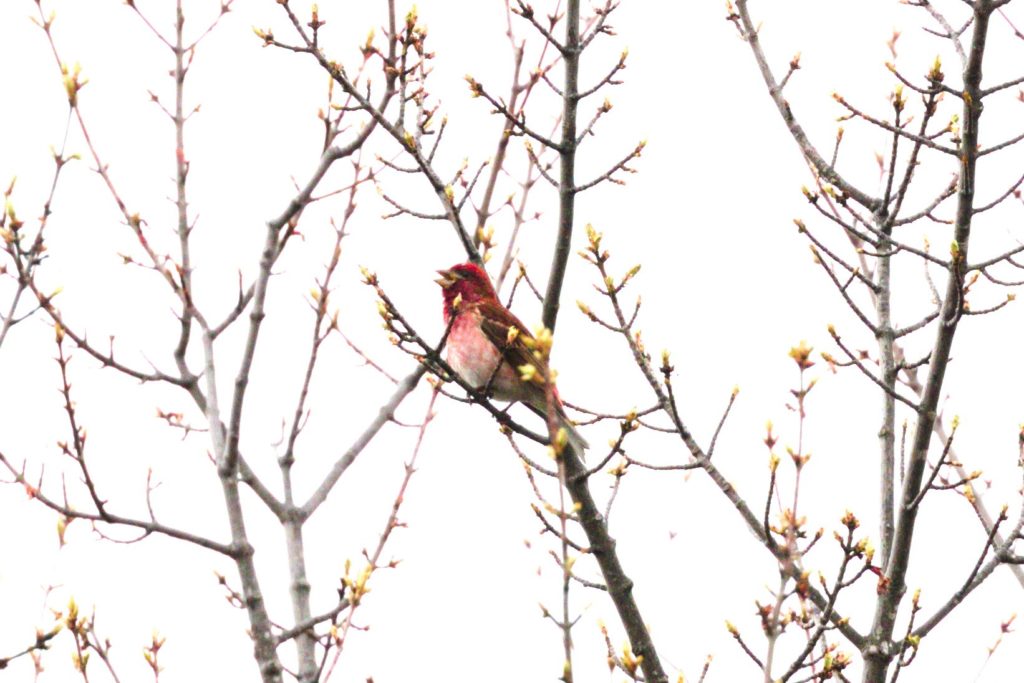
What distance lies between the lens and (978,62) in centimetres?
558

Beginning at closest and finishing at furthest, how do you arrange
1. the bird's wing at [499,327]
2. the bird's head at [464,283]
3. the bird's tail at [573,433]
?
the bird's tail at [573,433], the bird's wing at [499,327], the bird's head at [464,283]

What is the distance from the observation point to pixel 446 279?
9.01m

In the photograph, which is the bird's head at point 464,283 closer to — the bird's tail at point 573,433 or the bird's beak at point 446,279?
the bird's beak at point 446,279

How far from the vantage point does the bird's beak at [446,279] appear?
8.85 meters

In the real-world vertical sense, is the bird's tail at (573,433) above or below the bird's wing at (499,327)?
below

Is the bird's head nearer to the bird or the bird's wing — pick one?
the bird

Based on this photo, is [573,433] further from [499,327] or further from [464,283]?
[464,283]

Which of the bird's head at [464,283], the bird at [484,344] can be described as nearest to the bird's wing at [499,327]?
the bird at [484,344]

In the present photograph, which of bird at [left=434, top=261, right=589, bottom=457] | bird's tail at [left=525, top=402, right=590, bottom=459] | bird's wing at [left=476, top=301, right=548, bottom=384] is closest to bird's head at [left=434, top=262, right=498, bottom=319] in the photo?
bird at [left=434, top=261, right=589, bottom=457]

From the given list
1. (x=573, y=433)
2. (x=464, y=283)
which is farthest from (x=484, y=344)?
(x=573, y=433)

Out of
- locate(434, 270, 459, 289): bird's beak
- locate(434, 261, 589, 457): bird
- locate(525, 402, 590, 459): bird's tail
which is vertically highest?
locate(434, 270, 459, 289): bird's beak

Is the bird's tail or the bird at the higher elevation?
the bird

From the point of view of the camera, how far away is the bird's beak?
8.85 metres

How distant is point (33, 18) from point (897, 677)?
4057mm
